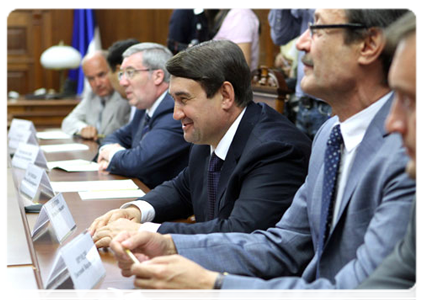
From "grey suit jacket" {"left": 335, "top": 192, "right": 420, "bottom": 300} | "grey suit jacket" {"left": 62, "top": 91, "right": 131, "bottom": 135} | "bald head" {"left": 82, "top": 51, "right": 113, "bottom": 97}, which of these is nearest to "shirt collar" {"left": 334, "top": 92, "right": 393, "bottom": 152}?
"grey suit jacket" {"left": 335, "top": 192, "right": 420, "bottom": 300}

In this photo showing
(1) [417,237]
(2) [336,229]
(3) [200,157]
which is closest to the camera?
(1) [417,237]

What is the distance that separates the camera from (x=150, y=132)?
11.9 ft

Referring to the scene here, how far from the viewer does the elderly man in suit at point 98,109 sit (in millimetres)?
5211

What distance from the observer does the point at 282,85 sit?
358cm

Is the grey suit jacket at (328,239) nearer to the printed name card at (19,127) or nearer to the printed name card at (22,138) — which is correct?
the printed name card at (22,138)

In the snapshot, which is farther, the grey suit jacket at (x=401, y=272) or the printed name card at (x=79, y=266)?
the printed name card at (x=79, y=266)

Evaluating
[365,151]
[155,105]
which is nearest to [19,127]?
[155,105]

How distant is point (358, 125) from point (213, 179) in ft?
3.07

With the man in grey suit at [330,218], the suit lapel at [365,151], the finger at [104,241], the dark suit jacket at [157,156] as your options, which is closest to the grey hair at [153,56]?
the dark suit jacket at [157,156]

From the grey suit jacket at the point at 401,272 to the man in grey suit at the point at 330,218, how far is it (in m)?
0.09

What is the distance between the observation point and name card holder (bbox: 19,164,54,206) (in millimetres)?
2736

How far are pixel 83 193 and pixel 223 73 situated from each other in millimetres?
903

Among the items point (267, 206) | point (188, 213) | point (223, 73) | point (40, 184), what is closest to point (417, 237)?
point (267, 206)

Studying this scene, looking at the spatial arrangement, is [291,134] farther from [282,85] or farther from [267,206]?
[282,85]
